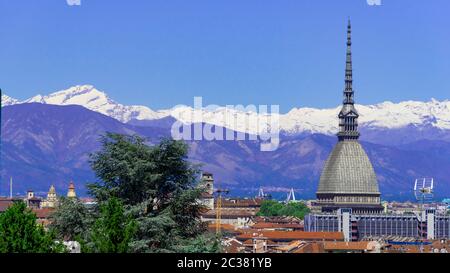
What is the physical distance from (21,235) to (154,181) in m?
5.22

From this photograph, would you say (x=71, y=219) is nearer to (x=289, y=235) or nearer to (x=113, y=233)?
(x=113, y=233)

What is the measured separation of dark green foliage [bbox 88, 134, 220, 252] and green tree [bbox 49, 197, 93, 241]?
754 millimetres

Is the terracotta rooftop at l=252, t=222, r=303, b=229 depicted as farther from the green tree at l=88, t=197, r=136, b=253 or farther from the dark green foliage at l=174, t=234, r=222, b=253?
the green tree at l=88, t=197, r=136, b=253

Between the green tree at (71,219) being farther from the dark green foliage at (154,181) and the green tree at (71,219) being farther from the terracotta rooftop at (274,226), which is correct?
the terracotta rooftop at (274,226)

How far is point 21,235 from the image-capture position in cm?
2325

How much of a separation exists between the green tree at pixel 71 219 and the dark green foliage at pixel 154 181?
29.7 inches

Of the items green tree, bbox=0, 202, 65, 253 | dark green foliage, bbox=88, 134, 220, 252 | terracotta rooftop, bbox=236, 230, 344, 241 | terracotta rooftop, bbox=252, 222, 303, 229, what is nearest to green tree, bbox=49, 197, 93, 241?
dark green foliage, bbox=88, 134, 220, 252

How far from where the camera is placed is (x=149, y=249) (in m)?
24.9

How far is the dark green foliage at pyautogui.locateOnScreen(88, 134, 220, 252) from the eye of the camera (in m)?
27.6

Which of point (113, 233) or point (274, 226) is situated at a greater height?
point (274, 226)

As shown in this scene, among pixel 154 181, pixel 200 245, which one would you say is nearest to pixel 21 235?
pixel 200 245

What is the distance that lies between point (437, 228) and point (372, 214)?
16.1 meters

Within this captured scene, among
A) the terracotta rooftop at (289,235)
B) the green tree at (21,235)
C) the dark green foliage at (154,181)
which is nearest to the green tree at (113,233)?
the green tree at (21,235)

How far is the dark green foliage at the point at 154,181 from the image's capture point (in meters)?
27.6
